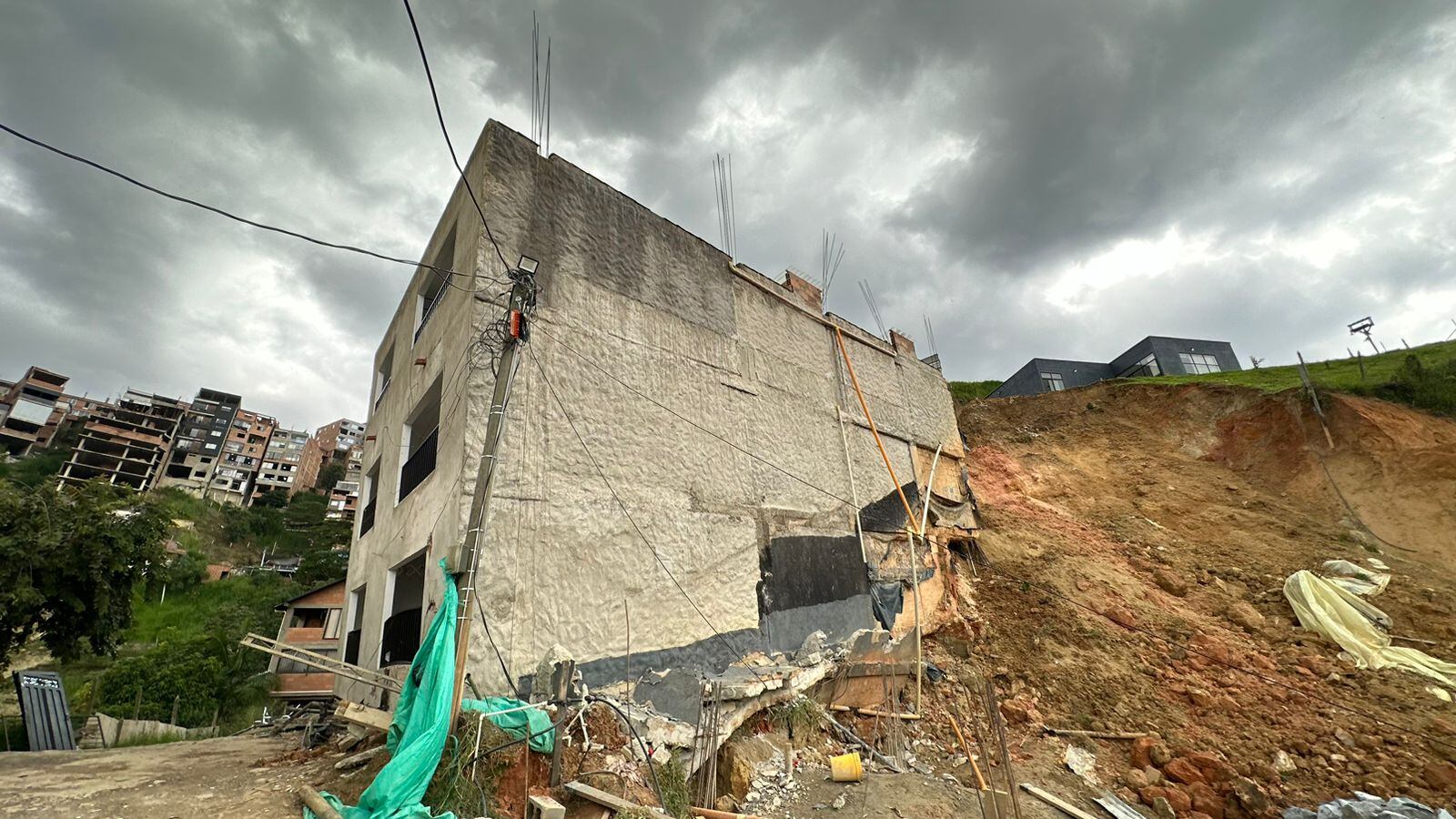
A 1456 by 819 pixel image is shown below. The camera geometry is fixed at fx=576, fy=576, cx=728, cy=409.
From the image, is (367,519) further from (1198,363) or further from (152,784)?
(1198,363)

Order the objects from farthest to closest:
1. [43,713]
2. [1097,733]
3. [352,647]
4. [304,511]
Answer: [304,511]
[43,713]
[352,647]
[1097,733]

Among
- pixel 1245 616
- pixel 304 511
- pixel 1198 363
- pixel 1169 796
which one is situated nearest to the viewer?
pixel 1169 796

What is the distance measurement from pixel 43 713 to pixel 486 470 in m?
15.7

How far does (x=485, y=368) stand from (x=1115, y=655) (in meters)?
11.7

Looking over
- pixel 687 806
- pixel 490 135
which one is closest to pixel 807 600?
pixel 687 806

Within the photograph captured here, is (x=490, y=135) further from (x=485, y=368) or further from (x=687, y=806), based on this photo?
(x=687, y=806)

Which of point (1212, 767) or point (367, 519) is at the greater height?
point (367, 519)

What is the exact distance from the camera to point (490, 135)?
8.62m

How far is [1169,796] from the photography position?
7363mm

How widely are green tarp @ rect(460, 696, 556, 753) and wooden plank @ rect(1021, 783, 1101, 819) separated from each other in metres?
6.24

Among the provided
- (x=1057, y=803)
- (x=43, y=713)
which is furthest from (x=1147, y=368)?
(x=43, y=713)

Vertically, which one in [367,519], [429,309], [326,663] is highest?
[429,309]

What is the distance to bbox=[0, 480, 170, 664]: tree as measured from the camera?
1027 centimetres

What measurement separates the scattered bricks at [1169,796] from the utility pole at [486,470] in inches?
337
